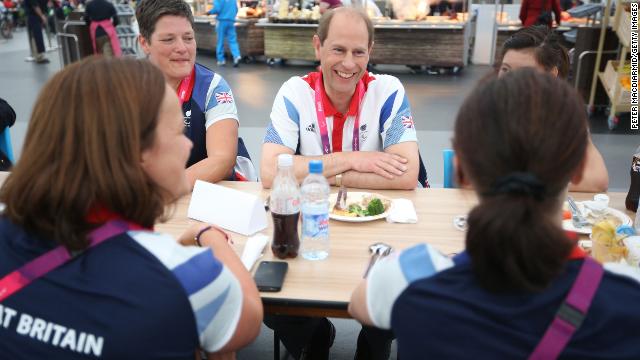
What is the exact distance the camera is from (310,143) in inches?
95.7

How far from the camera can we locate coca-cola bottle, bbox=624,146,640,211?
6.12 ft

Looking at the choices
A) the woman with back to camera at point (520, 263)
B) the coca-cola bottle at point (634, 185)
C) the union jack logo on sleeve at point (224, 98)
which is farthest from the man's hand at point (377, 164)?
the woman with back to camera at point (520, 263)

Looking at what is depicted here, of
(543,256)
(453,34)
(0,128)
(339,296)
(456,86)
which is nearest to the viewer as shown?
(543,256)

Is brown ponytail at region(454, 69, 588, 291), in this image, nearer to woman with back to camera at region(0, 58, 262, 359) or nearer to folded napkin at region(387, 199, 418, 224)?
woman with back to camera at region(0, 58, 262, 359)

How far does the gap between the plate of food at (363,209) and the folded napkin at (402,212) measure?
0.02m

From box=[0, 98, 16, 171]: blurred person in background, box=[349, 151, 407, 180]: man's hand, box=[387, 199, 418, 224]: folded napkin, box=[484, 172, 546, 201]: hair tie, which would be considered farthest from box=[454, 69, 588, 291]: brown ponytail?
box=[0, 98, 16, 171]: blurred person in background

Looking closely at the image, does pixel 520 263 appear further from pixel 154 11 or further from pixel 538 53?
pixel 154 11

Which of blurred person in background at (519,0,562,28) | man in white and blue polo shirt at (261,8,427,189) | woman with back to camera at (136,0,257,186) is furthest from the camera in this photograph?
blurred person in background at (519,0,562,28)

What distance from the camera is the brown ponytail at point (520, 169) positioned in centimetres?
86

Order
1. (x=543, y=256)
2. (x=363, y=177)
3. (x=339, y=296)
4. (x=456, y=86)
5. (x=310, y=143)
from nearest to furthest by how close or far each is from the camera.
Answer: (x=543, y=256) < (x=339, y=296) < (x=363, y=177) < (x=310, y=143) < (x=456, y=86)

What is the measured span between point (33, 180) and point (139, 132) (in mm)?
211

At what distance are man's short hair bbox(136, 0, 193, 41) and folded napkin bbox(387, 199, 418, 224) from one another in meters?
1.38

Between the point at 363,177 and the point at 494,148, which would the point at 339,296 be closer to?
the point at 494,148

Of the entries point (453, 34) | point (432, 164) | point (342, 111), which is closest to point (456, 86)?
point (453, 34)
